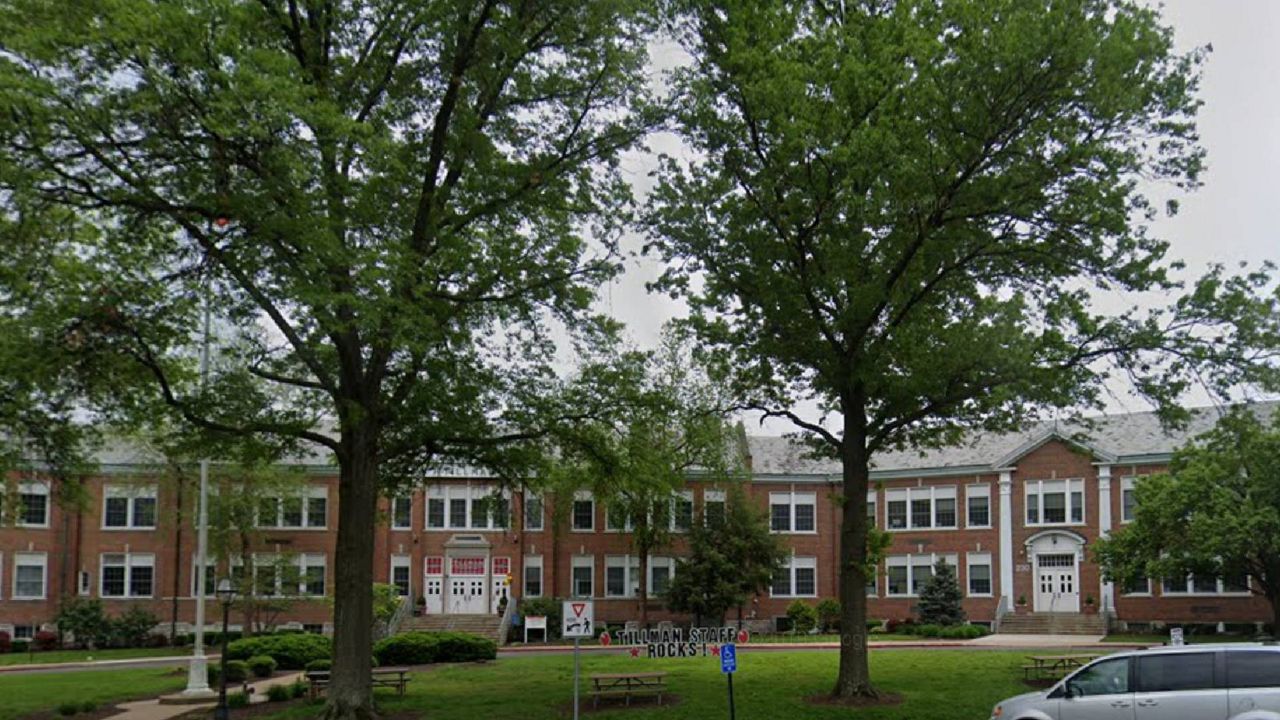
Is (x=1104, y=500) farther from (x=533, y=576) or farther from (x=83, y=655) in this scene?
(x=83, y=655)

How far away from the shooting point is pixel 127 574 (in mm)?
54844

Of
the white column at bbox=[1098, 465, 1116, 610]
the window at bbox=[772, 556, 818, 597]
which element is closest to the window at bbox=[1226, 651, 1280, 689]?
the white column at bbox=[1098, 465, 1116, 610]

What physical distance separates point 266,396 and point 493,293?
513 centimetres

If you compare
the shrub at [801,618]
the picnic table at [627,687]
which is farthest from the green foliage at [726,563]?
the picnic table at [627,687]

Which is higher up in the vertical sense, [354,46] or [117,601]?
[354,46]

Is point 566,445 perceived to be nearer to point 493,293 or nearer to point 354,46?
point 493,293

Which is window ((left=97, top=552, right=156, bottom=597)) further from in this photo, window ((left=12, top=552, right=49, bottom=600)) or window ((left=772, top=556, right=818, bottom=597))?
window ((left=772, top=556, right=818, bottom=597))

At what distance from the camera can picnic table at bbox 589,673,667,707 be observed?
74.0 ft

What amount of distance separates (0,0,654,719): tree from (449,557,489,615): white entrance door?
1261 inches

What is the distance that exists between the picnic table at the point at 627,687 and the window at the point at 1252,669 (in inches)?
425

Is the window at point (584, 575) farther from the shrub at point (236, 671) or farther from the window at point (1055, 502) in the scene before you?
the shrub at point (236, 671)

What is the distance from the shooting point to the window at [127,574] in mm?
54688

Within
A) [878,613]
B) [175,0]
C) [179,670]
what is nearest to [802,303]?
[175,0]

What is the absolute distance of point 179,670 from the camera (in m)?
35.2
